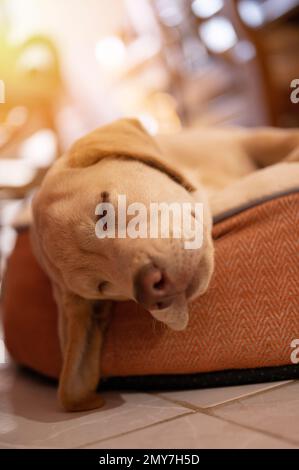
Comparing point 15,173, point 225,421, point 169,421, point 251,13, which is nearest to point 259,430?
point 225,421

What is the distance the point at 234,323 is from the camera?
1.40 m

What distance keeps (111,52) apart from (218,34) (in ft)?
7.10

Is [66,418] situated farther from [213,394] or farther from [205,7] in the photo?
[205,7]

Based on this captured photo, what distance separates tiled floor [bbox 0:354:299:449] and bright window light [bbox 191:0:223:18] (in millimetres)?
2303

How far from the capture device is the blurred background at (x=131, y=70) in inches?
129

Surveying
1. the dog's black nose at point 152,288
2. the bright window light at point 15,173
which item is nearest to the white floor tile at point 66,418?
the dog's black nose at point 152,288

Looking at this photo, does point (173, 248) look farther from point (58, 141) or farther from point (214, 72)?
point (58, 141)

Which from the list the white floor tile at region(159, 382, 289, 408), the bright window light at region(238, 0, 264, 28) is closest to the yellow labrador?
the white floor tile at region(159, 382, 289, 408)

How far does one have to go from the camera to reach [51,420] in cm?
136

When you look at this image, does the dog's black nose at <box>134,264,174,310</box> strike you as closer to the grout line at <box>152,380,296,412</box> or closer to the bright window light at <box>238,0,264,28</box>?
the grout line at <box>152,380,296,412</box>

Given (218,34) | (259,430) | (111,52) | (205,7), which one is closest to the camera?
(259,430)

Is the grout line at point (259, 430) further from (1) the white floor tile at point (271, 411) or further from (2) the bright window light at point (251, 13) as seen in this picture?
(2) the bright window light at point (251, 13)

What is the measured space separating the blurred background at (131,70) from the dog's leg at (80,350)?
151 cm

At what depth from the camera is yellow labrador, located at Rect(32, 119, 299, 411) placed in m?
1.28
